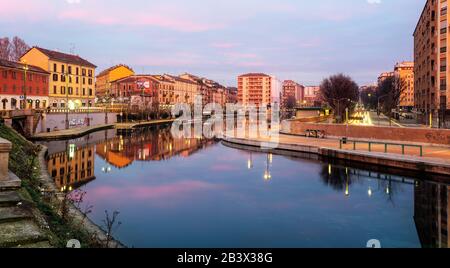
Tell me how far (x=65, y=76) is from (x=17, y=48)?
13644 millimetres

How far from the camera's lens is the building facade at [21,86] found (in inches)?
2463

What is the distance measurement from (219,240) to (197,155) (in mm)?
28046

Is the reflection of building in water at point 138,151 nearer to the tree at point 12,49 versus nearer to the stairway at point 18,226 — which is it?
the stairway at point 18,226

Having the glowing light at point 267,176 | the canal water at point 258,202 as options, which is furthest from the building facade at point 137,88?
the glowing light at point 267,176

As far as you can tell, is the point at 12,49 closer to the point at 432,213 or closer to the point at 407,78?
the point at 432,213

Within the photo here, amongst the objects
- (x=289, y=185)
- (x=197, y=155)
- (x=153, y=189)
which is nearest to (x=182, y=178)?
(x=153, y=189)

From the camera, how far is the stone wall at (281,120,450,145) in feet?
116

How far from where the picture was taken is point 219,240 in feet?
51.3

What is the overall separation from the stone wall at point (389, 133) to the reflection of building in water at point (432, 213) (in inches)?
487

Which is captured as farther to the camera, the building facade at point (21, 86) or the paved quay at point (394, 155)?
the building facade at point (21, 86)

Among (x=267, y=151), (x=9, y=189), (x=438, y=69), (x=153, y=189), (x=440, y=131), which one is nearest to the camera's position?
(x=9, y=189)

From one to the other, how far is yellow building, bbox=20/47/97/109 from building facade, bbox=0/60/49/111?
4633 mm

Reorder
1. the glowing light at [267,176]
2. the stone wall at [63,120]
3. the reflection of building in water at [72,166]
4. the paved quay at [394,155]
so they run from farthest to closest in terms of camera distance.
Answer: the stone wall at [63,120] < the glowing light at [267,176] < the reflection of building in water at [72,166] < the paved quay at [394,155]

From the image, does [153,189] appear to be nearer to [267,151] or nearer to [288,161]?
[288,161]
